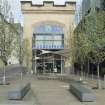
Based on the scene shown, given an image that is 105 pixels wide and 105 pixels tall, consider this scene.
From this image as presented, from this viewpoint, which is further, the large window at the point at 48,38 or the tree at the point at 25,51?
the large window at the point at 48,38

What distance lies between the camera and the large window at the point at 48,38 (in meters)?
84.7

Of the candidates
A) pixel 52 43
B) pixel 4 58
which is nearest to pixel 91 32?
pixel 4 58

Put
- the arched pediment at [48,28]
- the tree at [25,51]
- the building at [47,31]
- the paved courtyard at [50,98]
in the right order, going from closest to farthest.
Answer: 1. the paved courtyard at [50,98]
2. the tree at [25,51]
3. the building at [47,31]
4. the arched pediment at [48,28]

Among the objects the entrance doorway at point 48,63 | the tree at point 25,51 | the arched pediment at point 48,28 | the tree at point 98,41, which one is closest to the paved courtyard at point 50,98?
the tree at point 98,41

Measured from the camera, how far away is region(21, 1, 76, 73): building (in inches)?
3339

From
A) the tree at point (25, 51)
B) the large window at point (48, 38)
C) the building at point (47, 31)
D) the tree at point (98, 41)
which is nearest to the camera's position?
the tree at point (98, 41)

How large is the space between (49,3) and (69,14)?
4.96 metres

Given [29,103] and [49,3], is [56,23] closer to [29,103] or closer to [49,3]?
[49,3]

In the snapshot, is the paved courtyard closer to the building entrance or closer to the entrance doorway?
the building entrance

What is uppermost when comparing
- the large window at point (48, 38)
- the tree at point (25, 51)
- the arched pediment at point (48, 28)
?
the arched pediment at point (48, 28)

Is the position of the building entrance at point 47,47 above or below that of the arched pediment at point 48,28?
below

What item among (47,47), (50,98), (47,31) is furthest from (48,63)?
(50,98)

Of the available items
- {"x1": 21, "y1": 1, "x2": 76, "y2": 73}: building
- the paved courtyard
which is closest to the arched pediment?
{"x1": 21, "y1": 1, "x2": 76, "y2": 73}: building

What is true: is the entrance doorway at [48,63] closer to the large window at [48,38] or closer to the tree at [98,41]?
the large window at [48,38]
